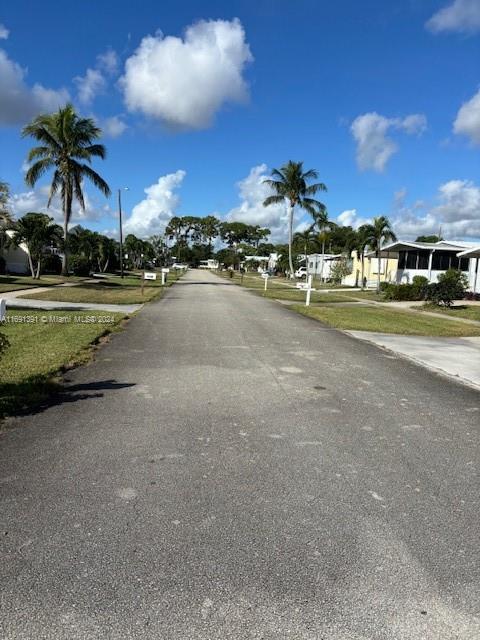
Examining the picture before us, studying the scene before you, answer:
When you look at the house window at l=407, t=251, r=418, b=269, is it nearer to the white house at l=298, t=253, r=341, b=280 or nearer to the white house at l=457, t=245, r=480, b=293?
the white house at l=457, t=245, r=480, b=293

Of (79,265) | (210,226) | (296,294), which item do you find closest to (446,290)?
(296,294)

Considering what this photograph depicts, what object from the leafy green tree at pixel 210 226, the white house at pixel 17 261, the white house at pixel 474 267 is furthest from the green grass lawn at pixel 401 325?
the leafy green tree at pixel 210 226

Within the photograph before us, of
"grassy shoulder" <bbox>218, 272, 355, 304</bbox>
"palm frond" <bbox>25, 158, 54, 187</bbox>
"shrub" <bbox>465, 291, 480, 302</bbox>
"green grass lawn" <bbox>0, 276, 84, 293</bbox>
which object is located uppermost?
"palm frond" <bbox>25, 158, 54, 187</bbox>

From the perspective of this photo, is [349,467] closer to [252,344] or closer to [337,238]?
[252,344]

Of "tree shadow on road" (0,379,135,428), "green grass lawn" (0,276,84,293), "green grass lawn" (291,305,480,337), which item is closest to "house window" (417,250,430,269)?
"green grass lawn" (291,305,480,337)

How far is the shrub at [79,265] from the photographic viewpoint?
48.8 metres

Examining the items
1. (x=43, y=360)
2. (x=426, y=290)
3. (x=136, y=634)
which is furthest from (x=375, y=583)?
(x=426, y=290)

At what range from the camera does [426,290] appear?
2892 cm

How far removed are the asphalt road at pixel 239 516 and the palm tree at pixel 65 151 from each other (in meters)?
32.4

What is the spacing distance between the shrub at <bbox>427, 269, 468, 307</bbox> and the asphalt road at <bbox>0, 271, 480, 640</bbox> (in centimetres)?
2040

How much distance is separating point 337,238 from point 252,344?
10606 cm

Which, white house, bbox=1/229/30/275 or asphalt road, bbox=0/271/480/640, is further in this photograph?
white house, bbox=1/229/30/275

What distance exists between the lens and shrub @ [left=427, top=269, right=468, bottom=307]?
25.9 meters

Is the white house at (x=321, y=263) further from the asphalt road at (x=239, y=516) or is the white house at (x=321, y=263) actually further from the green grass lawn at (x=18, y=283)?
the asphalt road at (x=239, y=516)
